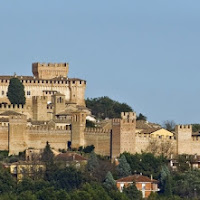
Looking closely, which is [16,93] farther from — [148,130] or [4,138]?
[148,130]

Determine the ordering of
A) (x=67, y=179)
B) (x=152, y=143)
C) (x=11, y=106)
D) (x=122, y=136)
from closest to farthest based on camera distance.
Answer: (x=67, y=179) < (x=122, y=136) < (x=152, y=143) < (x=11, y=106)

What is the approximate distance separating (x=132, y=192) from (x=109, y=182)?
1.21 metres

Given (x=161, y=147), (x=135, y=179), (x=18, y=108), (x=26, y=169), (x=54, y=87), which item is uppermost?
(x=54, y=87)

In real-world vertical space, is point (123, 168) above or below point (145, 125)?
below

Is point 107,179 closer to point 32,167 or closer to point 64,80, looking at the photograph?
point 32,167

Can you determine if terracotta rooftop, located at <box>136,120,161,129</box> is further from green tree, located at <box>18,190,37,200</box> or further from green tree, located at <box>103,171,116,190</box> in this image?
green tree, located at <box>18,190,37,200</box>

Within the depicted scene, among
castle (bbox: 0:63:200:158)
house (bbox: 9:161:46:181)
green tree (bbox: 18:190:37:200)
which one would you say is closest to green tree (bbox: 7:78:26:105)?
castle (bbox: 0:63:200:158)

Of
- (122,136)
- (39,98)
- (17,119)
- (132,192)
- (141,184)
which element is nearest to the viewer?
(132,192)

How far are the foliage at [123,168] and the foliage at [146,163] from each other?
36cm

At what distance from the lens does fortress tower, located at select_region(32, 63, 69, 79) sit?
108m

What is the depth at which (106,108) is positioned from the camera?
10812 centimetres

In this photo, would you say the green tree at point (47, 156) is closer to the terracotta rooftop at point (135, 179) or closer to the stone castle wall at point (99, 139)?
the stone castle wall at point (99, 139)

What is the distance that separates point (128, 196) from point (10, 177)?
585cm

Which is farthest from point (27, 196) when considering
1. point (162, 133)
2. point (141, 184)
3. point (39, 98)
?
point (39, 98)
